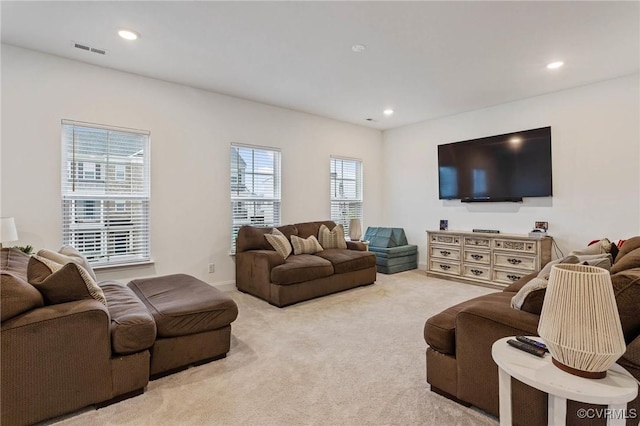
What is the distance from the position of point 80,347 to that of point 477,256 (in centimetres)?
483

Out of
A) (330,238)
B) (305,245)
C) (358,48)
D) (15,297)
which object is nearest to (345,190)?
(330,238)

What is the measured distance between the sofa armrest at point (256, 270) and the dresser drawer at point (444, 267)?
110 inches

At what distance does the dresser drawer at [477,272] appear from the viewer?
4.75 meters

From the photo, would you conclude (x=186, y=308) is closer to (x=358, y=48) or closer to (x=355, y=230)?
(x=358, y=48)

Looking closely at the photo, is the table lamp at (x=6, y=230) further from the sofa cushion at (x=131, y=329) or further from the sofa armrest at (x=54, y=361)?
the sofa armrest at (x=54, y=361)

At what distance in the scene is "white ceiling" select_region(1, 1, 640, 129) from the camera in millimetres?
2545

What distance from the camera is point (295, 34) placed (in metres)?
2.90

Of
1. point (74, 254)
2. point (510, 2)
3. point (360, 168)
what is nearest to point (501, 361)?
point (510, 2)

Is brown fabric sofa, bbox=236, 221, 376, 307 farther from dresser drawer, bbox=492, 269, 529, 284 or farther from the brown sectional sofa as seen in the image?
dresser drawer, bbox=492, 269, 529, 284

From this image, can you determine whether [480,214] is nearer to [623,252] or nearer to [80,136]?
[623,252]

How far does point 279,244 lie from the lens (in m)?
4.32

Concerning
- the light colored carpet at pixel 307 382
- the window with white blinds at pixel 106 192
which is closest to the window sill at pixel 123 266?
the window with white blinds at pixel 106 192

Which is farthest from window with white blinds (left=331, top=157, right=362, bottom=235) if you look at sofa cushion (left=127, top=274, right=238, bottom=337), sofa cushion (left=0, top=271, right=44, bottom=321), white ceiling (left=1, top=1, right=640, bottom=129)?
sofa cushion (left=0, top=271, right=44, bottom=321)

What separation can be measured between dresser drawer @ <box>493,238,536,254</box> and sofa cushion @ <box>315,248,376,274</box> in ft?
5.91
